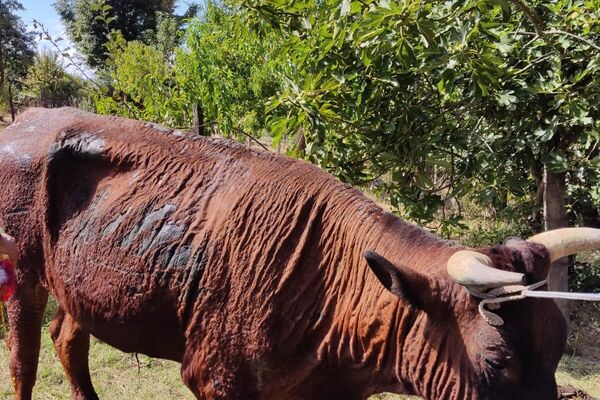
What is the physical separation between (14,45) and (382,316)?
39.9 m

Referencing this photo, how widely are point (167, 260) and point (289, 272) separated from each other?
0.66 metres

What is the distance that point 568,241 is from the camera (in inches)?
90.8

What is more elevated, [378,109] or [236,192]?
[378,109]

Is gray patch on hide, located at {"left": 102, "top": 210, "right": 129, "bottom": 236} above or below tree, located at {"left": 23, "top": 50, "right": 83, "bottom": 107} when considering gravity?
below

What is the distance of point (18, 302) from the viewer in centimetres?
372

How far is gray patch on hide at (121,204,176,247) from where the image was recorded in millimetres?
2941

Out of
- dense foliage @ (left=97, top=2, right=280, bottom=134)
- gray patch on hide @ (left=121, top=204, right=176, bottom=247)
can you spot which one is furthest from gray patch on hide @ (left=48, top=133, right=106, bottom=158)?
dense foliage @ (left=97, top=2, right=280, bottom=134)

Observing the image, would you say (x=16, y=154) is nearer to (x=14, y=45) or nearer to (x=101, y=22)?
(x=101, y=22)

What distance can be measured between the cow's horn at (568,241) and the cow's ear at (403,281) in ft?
1.80

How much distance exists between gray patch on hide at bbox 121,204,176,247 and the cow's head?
1303 millimetres

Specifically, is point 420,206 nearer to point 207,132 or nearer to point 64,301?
point 64,301

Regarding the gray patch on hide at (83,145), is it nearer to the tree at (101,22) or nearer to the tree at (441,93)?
the tree at (441,93)

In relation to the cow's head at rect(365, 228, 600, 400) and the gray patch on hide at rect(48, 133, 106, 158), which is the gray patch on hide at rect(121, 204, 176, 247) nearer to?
the gray patch on hide at rect(48, 133, 106, 158)

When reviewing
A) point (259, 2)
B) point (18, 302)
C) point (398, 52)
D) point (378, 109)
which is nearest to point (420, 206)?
point (378, 109)
